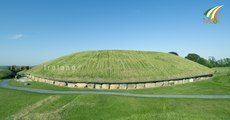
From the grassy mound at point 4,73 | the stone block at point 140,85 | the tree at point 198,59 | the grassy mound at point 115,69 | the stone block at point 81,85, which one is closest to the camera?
the stone block at point 140,85

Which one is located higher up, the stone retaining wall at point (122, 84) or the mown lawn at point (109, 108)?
the stone retaining wall at point (122, 84)

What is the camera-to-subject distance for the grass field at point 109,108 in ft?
59.6

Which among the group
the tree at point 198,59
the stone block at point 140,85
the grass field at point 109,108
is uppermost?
the tree at point 198,59

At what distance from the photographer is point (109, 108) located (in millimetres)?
20641

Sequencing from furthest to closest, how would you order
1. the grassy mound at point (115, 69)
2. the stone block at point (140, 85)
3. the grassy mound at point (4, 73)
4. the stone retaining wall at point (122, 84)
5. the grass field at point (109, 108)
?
the grassy mound at point (4, 73) < the grassy mound at point (115, 69) < the stone block at point (140, 85) < the stone retaining wall at point (122, 84) < the grass field at point (109, 108)

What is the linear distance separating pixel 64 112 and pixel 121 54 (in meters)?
33.0

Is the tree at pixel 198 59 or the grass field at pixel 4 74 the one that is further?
the tree at pixel 198 59

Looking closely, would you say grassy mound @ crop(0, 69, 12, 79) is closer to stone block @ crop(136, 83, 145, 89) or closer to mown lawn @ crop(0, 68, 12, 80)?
mown lawn @ crop(0, 68, 12, 80)

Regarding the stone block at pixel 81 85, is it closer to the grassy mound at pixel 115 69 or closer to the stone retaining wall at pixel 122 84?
the stone retaining wall at pixel 122 84

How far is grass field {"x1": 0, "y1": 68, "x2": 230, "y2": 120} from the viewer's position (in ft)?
59.6

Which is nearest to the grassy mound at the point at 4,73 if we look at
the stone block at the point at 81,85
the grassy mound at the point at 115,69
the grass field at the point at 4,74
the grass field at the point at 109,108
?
the grass field at the point at 4,74

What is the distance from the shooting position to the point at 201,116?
57.6ft

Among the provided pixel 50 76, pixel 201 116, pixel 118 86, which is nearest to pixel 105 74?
pixel 118 86

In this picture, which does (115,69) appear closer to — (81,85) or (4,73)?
(81,85)
